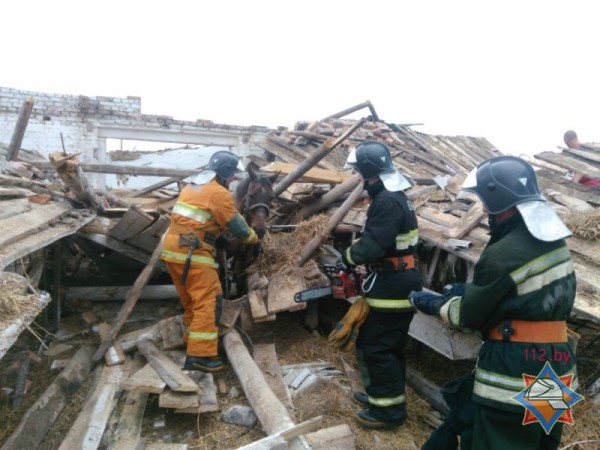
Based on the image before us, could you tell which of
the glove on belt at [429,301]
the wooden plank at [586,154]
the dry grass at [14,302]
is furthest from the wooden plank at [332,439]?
the wooden plank at [586,154]

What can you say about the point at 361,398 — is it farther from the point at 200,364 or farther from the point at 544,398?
the point at 544,398

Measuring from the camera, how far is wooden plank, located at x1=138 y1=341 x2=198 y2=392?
3.89 metres

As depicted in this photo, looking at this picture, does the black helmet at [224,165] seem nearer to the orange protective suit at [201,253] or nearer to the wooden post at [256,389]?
the orange protective suit at [201,253]

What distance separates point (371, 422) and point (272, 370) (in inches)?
46.3

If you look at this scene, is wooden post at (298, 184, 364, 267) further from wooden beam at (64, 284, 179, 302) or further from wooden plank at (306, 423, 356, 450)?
wooden beam at (64, 284, 179, 302)

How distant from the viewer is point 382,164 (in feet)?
12.4

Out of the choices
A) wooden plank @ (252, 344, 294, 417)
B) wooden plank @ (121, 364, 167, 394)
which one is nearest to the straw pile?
wooden plank @ (121, 364, 167, 394)

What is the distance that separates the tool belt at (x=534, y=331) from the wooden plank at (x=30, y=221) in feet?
11.5

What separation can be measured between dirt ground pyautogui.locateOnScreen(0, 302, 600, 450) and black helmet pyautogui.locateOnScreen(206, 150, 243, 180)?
5.92ft

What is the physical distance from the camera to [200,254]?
4.61m

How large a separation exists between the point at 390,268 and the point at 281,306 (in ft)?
4.98

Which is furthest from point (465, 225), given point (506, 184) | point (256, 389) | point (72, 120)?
point (72, 120)

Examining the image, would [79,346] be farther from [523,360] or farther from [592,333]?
[592,333]

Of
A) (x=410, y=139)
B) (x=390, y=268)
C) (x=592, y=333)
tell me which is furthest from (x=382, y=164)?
(x=410, y=139)
